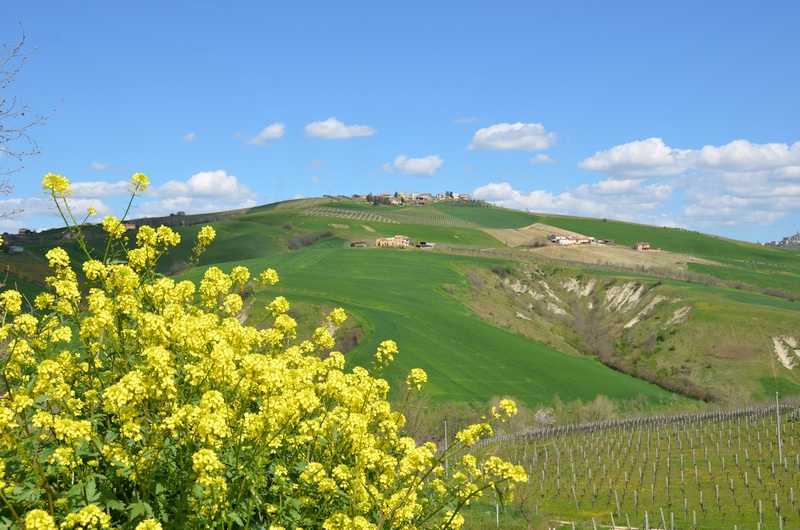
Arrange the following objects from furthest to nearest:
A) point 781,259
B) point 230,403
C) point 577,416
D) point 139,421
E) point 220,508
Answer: point 781,259 → point 577,416 → point 230,403 → point 139,421 → point 220,508

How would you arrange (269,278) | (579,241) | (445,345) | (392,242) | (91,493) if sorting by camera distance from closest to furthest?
(91,493) < (269,278) < (445,345) < (392,242) < (579,241)

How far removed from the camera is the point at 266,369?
7.16 meters

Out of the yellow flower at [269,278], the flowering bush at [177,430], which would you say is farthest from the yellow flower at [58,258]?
the yellow flower at [269,278]

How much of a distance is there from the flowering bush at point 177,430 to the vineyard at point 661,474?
2312 centimetres

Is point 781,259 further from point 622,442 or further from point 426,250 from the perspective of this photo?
point 622,442

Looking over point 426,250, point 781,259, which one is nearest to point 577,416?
point 426,250

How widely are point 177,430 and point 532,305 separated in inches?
4700

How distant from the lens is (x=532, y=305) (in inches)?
4833

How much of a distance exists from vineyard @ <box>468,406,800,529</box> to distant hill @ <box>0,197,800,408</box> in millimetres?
11965

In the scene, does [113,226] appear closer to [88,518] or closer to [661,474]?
[88,518]

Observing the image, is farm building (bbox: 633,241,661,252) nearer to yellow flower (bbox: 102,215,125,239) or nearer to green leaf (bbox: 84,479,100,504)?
yellow flower (bbox: 102,215,125,239)

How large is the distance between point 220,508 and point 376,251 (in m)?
131

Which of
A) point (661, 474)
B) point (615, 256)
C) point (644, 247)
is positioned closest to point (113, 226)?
point (661, 474)

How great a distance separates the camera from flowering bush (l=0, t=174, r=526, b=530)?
20.8ft
